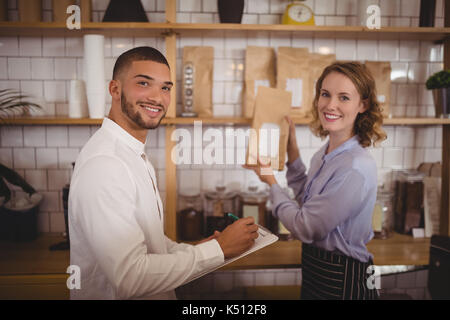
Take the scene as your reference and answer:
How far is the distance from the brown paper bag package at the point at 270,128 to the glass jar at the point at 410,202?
0.88 m

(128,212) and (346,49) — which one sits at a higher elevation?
(346,49)

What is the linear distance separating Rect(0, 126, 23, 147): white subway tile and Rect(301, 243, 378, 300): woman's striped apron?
1631mm

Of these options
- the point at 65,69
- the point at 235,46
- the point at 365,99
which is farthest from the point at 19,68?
the point at 365,99

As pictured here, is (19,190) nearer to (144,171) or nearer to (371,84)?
(144,171)

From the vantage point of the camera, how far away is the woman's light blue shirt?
1.11 m

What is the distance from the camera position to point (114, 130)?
2.86ft

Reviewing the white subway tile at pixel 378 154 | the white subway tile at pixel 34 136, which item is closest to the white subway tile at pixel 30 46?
the white subway tile at pixel 34 136

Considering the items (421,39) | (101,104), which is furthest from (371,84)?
(101,104)

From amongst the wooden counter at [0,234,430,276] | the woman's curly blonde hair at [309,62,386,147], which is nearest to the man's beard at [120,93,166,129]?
the woman's curly blonde hair at [309,62,386,147]

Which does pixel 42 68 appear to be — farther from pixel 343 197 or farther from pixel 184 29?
pixel 343 197

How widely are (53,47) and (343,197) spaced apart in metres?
1.65

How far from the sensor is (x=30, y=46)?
1724mm

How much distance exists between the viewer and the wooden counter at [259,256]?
1407mm

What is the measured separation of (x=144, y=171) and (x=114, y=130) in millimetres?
139
